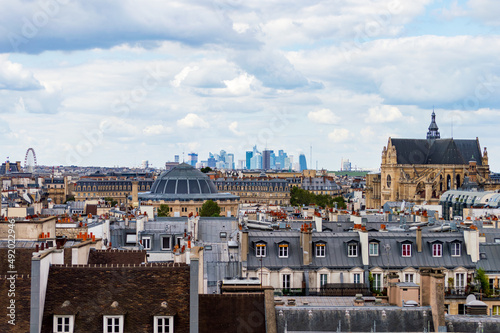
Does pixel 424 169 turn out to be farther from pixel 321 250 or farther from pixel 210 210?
pixel 321 250

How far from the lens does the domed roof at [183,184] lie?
144 m

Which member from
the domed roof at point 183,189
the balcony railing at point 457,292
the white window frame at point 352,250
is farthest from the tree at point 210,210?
the balcony railing at point 457,292

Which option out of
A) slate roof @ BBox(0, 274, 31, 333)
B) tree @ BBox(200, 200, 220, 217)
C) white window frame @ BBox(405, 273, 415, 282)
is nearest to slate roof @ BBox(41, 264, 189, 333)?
slate roof @ BBox(0, 274, 31, 333)

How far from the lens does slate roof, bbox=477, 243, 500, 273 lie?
43.8 meters

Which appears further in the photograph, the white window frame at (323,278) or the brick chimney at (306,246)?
the brick chimney at (306,246)

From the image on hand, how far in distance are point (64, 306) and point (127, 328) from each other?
2.05m

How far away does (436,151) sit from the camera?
179m

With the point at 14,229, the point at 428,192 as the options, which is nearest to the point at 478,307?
the point at 14,229

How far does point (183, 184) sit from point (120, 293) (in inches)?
4625

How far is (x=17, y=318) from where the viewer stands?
2616 centimetres

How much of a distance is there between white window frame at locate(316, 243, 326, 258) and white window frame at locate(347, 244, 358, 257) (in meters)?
1.29

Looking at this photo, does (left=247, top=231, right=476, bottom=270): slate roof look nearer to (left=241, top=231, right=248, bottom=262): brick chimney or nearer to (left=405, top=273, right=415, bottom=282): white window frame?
(left=241, top=231, right=248, bottom=262): brick chimney

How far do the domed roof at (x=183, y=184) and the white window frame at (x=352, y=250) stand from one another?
329 feet

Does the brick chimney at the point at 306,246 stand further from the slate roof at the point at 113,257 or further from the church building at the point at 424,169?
the church building at the point at 424,169
